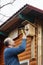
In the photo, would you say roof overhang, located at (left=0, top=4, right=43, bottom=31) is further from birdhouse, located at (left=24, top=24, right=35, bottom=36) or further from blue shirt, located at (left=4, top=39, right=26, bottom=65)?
blue shirt, located at (left=4, top=39, right=26, bottom=65)

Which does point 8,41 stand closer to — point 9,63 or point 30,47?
point 9,63

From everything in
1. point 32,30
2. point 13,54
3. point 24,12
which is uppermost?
point 24,12

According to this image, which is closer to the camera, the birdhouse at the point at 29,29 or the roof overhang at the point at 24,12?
the roof overhang at the point at 24,12

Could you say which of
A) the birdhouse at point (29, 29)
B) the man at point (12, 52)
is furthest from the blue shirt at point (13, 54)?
the birdhouse at point (29, 29)

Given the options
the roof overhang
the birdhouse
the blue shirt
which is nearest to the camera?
the blue shirt

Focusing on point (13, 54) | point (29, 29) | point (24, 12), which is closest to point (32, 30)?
point (29, 29)

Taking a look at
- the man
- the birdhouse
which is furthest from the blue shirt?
the birdhouse

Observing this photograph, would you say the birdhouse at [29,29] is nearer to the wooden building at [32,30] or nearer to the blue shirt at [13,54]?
the wooden building at [32,30]

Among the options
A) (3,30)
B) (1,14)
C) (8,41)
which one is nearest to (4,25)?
(3,30)

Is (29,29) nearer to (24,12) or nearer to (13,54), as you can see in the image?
(24,12)

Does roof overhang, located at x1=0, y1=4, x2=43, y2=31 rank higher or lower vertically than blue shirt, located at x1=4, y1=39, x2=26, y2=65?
higher

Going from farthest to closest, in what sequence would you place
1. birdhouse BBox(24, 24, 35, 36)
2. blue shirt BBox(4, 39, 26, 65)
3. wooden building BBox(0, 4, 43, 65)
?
1. birdhouse BBox(24, 24, 35, 36)
2. wooden building BBox(0, 4, 43, 65)
3. blue shirt BBox(4, 39, 26, 65)

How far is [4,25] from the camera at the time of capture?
37.0 feet

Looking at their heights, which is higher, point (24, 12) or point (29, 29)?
point (24, 12)
